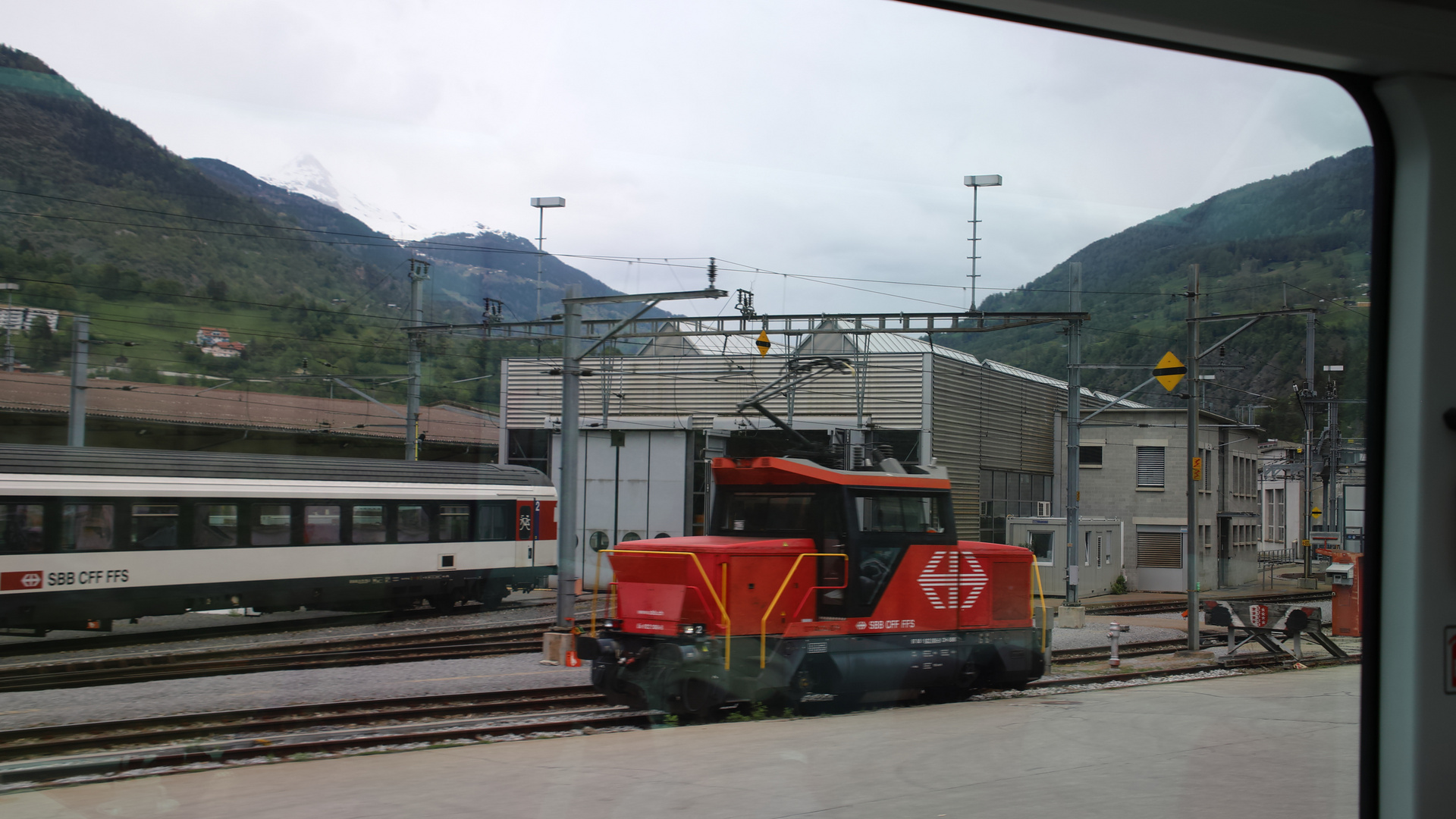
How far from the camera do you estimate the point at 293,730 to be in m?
4.44

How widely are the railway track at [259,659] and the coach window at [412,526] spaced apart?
1.81ft

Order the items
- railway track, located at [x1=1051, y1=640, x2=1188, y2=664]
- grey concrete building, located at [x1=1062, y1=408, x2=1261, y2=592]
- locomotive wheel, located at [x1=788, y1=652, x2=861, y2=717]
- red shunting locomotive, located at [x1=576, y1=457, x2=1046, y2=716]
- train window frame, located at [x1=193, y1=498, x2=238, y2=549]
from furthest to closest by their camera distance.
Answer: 1. railway track, located at [x1=1051, y1=640, x2=1188, y2=664]
2. red shunting locomotive, located at [x1=576, y1=457, x2=1046, y2=716]
3. locomotive wheel, located at [x1=788, y1=652, x2=861, y2=717]
4. grey concrete building, located at [x1=1062, y1=408, x2=1261, y2=592]
5. train window frame, located at [x1=193, y1=498, x2=238, y2=549]

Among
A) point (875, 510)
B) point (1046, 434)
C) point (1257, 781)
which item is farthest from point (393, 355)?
point (875, 510)

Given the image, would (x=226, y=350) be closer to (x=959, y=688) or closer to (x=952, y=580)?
(x=952, y=580)

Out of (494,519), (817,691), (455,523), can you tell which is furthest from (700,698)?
(455,523)

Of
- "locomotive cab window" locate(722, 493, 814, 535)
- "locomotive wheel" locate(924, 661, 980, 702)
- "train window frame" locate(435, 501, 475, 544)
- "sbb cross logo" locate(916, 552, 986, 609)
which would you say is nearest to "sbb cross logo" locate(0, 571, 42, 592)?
"train window frame" locate(435, 501, 475, 544)

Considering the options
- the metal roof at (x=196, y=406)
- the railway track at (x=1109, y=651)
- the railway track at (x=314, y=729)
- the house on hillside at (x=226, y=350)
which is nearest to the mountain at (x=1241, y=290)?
the railway track at (x=314, y=729)

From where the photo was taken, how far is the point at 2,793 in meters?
2.84

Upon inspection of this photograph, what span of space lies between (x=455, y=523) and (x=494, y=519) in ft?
0.54

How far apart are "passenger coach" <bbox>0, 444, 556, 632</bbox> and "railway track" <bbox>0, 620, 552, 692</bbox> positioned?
169 mm

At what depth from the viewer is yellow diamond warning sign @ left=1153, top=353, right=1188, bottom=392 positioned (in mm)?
3619

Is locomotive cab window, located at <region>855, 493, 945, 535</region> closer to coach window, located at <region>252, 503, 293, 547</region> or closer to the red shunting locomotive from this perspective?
the red shunting locomotive

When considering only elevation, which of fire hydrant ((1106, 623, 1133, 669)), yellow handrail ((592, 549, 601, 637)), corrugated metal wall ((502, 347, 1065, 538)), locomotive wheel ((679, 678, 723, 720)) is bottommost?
locomotive wheel ((679, 678, 723, 720))

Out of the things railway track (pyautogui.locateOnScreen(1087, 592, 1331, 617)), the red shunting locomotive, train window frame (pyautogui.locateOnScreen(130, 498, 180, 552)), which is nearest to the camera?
train window frame (pyautogui.locateOnScreen(130, 498, 180, 552))
